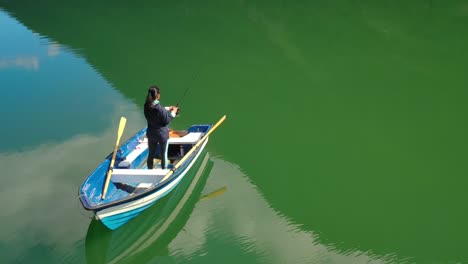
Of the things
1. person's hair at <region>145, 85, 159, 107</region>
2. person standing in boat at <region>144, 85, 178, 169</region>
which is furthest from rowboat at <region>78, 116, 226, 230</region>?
person's hair at <region>145, 85, 159, 107</region>

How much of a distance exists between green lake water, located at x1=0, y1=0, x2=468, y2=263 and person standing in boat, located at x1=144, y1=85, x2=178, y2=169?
52.2 inches

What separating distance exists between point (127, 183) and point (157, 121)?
1662mm

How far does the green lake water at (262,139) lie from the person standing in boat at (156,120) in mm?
1325

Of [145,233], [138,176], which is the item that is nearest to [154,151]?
[138,176]

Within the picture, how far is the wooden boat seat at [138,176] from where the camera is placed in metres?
10.8

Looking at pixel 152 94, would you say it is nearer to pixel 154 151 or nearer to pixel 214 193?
pixel 154 151

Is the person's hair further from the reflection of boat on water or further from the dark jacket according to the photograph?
the reflection of boat on water

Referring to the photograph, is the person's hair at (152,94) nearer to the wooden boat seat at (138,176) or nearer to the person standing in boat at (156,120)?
the person standing in boat at (156,120)

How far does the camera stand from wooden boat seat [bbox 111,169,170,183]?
10.8 metres

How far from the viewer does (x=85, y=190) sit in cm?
1002

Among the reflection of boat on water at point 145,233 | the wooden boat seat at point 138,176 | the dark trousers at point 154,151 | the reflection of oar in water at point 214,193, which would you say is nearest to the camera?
the reflection of boat on water at point 145,233

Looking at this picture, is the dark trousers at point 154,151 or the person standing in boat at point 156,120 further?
the dark trousers at point 154,151

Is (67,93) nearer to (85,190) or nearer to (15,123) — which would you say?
(15,123)

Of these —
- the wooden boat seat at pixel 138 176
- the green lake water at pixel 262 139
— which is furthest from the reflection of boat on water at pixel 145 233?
the wooden boat seat at pixel 138 176
